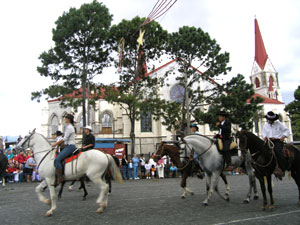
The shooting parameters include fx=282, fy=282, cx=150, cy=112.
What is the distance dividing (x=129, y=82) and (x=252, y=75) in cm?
4971

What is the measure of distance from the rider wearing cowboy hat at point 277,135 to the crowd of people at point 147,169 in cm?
1615

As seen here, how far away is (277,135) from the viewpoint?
8.20m

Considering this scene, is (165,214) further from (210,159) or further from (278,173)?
(278,173)

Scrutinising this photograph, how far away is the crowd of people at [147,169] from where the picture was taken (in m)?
23.7

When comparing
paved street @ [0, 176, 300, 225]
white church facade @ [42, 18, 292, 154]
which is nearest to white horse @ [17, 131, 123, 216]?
paved street @ [0, 176, 300, 225]

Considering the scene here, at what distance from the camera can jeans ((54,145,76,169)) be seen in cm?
750

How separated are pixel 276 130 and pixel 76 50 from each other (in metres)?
23.4

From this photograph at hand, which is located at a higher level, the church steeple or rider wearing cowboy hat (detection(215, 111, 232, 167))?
the church steeple

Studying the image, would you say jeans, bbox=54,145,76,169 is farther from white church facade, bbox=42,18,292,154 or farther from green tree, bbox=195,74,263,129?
white church facade, bbox=42,18,292,154

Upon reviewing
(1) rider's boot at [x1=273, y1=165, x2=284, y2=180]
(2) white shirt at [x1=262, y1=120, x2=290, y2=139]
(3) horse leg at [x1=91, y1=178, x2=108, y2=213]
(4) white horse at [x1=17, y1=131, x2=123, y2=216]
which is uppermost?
(2) white shirt at [x1=262, y1=120, x2=290, y2=139]

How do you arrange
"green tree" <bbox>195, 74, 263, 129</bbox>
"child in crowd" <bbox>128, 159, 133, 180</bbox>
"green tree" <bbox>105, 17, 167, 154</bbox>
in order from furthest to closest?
"green tree" <bbox>195, 74, 263, 129</bbox>, "green tree" <bbox>105, 17, 167, 154</bbox>, "child in crowd" <bbox>128, 159, 133, 180</bbox>

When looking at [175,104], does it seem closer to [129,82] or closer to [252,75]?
[129,82]

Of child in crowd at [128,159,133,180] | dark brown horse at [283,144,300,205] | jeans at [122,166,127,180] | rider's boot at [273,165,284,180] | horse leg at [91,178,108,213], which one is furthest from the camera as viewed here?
child in crowd at [128,159,133,180]

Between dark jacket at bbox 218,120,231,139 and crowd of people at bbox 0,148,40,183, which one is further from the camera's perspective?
crowd of people at bbox 0,148,40,183
